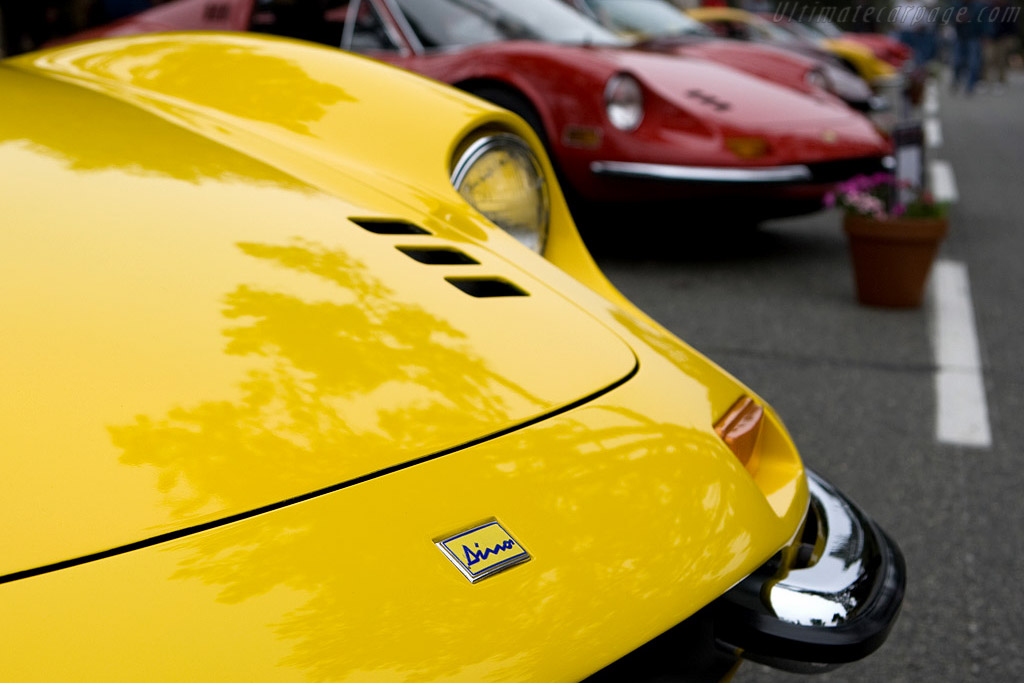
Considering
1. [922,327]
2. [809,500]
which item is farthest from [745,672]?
[922,327]

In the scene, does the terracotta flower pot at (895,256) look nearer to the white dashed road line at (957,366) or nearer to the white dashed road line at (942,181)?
the white dashed road line at (957,366)

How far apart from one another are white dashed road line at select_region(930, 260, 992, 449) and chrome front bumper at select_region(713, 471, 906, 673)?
57.4 inches

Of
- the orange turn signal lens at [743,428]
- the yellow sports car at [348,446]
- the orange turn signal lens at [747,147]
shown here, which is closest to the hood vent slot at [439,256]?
the yellow sports car at [348,446]

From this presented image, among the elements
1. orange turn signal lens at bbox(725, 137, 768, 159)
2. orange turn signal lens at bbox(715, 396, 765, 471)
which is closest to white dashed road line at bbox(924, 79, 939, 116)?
orange turn signal lens at bbox(725, 137, 768, 159)

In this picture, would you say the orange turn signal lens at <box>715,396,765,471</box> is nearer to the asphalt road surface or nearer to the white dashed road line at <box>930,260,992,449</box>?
the asphalt road surface

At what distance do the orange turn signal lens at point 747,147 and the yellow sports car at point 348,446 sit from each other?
8.85 feet

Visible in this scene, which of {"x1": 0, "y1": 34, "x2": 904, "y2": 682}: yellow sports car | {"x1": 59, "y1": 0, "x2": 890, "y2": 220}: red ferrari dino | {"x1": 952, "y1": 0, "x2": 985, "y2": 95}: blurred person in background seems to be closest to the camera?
{"x1": 0, "y1": 34, "x2": 904, "y2": 682}: yellow sports car

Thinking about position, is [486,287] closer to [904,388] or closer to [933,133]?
[904,388]

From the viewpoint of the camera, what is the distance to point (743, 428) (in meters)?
1.18

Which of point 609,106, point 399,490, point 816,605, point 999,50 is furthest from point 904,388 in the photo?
point 999,50

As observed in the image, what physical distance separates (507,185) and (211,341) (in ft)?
2.16

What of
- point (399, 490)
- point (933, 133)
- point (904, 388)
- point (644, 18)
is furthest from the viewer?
point (933, 133)

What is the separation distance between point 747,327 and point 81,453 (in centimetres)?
289

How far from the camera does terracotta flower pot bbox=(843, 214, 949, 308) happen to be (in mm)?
3693
